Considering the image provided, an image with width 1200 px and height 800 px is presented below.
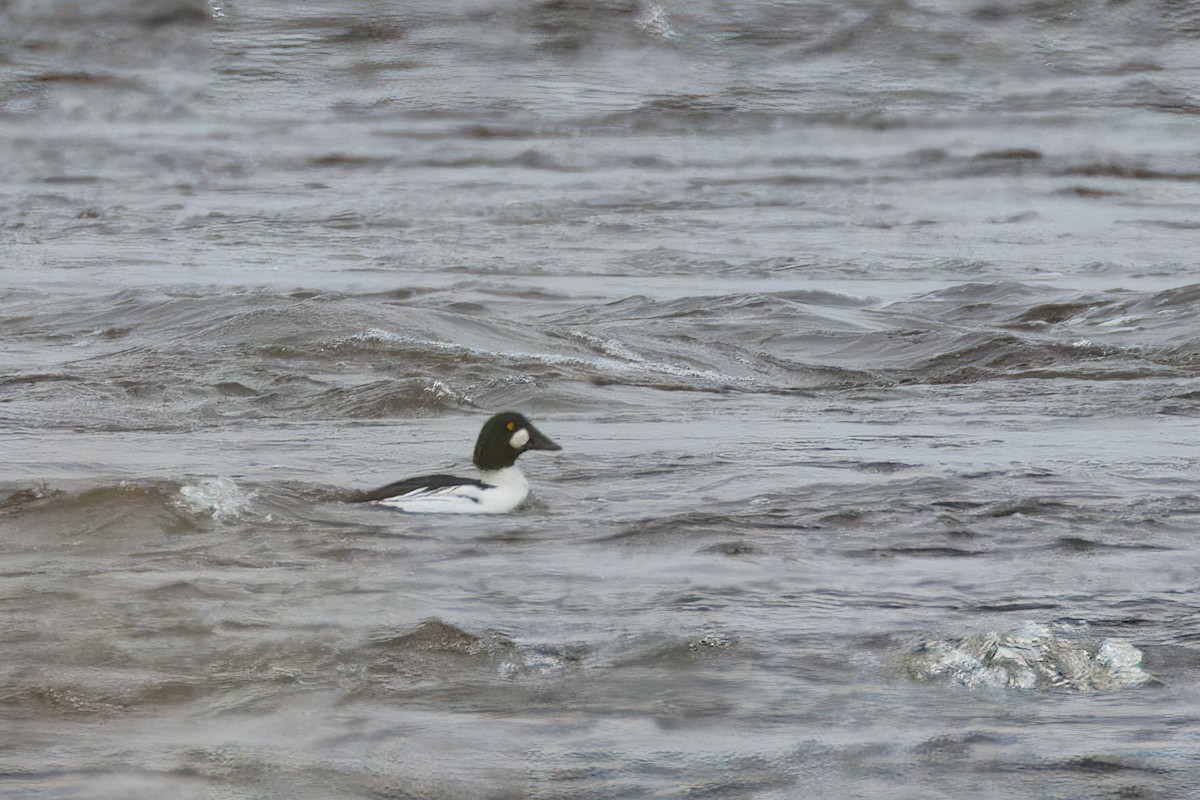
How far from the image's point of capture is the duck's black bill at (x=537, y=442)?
7.69 m

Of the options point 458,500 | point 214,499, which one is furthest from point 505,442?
point 214,499

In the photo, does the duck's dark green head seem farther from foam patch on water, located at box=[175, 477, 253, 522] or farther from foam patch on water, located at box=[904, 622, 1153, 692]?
foam patch on water, located at box=[904, 622, 1153, 692]

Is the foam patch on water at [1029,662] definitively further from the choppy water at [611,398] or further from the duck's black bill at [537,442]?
the duck's black bill at [537,442]

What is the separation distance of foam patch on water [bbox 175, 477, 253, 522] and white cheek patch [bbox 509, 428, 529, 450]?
101cm

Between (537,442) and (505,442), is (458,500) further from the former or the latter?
(537,442)

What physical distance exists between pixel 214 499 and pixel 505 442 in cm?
114

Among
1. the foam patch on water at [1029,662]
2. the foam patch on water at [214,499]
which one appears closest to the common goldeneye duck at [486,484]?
the foam patch on water at [214,499]

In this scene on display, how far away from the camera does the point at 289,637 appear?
5469mm

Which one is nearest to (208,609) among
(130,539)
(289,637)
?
(289,637)

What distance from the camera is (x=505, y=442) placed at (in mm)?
7566

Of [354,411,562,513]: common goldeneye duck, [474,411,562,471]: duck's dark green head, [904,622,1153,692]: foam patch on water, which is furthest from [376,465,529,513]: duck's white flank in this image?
[904,622,1153,692]: foam patch on water

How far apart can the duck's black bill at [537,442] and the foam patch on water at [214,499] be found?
3.64ft

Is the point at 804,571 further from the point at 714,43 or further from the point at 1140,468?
the point at 714,43

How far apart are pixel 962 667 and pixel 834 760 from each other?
0.73 m
